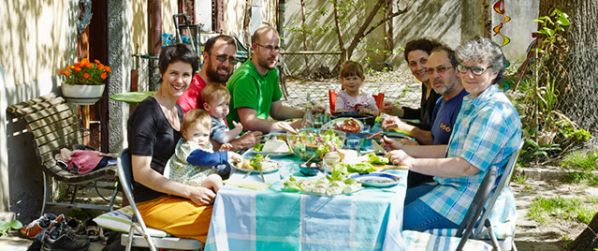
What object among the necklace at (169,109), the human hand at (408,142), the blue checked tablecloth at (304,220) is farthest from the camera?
the human hand at (408,142)

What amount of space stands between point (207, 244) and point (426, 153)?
58.2 inches

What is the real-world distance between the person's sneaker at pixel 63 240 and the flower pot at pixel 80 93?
1636 millimetres

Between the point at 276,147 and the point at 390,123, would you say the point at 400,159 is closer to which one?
the point at 276,147

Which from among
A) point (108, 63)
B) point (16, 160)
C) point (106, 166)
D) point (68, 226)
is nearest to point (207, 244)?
point (68, 226)

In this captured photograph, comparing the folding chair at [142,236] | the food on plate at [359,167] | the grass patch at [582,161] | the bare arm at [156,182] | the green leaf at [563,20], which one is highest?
the green leaf at [563,20]

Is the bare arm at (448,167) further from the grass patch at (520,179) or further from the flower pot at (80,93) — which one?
the grass patch at (520,179)

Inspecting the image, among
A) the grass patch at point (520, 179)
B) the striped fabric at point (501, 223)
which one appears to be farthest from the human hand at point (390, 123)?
the grass patch at point (520, 179)

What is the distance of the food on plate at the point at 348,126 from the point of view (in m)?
5.18

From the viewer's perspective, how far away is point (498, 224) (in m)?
4.04

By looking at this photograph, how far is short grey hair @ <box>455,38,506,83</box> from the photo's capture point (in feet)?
13.0

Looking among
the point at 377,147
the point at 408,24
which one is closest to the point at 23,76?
the point at 377,147

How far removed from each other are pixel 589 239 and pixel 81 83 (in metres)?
4.05

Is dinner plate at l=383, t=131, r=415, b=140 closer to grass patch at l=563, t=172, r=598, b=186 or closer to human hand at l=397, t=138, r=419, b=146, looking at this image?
human hand at l=397, t=138, r=419, b=146

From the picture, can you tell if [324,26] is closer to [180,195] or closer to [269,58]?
[269,58]
